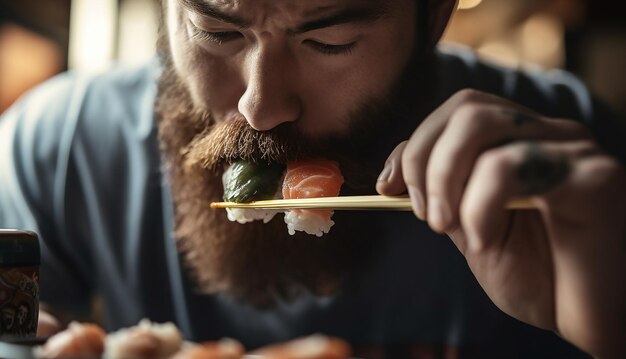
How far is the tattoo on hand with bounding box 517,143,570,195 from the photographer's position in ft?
2.19

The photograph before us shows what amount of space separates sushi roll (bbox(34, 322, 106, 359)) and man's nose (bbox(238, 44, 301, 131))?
1.19 ft

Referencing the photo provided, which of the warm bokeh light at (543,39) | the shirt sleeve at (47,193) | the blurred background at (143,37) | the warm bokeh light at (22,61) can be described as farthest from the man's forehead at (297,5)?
the warm bokeh light at (22,61)

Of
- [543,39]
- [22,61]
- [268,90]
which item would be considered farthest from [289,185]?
[22,61]

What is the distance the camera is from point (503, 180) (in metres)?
0.65

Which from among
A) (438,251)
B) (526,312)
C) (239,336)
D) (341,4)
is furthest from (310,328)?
(341,4)

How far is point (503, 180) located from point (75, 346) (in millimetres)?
481

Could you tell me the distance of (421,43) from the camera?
104 centimetres

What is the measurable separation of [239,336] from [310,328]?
168mm

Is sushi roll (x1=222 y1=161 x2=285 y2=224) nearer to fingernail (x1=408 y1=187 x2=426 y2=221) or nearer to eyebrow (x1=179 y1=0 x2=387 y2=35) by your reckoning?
eyebrow (x1=179 y1=0 x2=387 y2=35)

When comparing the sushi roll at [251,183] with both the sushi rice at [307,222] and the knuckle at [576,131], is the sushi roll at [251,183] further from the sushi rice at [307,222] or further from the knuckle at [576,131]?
the knuckle at [576,131]

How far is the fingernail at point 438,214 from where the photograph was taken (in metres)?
0.67

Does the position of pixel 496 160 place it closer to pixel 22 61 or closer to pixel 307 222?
Result: pixel 307 222

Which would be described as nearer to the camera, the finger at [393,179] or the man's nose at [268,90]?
the finger at [393,179]

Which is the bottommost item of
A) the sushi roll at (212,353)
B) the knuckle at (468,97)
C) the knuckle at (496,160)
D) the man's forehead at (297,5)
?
the sushi roll at (212,353)
